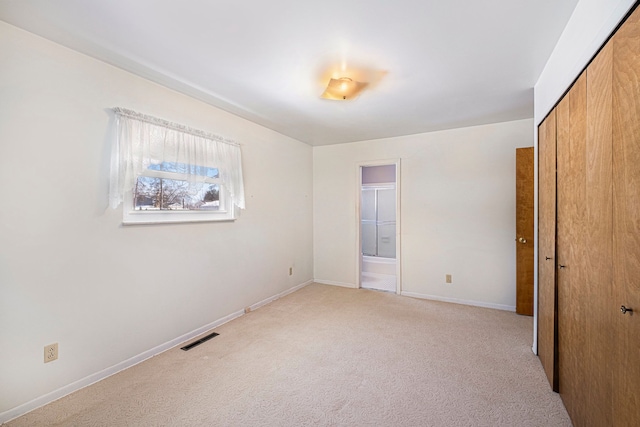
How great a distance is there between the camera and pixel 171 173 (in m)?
2.66

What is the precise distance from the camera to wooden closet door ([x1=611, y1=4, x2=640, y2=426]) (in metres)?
0.99

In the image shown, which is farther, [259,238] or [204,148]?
[259,238]

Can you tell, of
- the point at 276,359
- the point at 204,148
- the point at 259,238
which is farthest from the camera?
the point at 259,238

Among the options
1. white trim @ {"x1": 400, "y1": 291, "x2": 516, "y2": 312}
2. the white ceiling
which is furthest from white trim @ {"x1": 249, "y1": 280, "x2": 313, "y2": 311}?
the white ceiling

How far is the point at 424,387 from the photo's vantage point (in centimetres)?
203

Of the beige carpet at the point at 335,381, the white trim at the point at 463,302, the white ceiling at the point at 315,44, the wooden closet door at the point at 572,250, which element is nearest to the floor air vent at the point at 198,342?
the beige carpet at the point at 335,381

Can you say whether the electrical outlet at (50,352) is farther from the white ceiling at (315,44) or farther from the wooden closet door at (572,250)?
the wooden closet door at (572,250)

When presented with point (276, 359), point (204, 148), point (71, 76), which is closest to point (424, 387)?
point (276, 359)

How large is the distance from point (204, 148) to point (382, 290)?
3.29 metres

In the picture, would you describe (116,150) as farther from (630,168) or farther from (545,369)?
(545,369)

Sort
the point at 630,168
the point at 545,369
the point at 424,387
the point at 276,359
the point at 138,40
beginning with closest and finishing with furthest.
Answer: the point at 630,168, the point at 138,40, the point at 424,387, the point at 545,369, the point at 276,359

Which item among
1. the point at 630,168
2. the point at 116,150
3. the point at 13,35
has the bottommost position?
the point at 630,168

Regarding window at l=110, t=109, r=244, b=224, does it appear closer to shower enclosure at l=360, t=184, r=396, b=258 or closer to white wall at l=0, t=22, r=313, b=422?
white wall at l=0, t=22, r=313, b=422

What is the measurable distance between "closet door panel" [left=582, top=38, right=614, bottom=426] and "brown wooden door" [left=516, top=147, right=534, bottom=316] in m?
2.18
